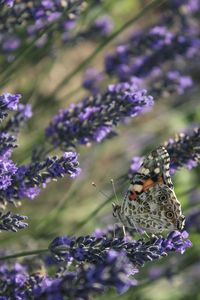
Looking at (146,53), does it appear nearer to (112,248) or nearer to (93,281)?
(112,248)

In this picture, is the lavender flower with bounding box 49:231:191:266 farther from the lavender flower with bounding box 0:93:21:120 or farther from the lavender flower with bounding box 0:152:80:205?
the lavender flower with bounding box 0:93:21:120

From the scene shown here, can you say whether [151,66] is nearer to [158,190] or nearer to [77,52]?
[158,190]

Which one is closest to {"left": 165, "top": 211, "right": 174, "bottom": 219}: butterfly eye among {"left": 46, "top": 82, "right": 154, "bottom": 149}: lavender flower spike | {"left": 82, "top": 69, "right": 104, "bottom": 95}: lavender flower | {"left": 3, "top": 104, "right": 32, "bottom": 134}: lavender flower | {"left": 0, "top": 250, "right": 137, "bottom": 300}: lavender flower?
{"left": 46, "top": 82, "right": 154, "bottom": 149}: lavender flower spike

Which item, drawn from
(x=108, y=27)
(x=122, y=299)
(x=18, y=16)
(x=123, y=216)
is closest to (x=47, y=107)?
(x=108, y=27)

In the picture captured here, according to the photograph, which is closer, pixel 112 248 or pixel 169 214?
pixel 112 248

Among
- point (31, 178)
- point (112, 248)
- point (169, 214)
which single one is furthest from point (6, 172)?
point (169, 214)

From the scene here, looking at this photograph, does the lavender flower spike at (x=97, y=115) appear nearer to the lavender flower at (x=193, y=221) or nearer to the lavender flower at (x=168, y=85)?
the lavender flower at (x=193, y=221)
